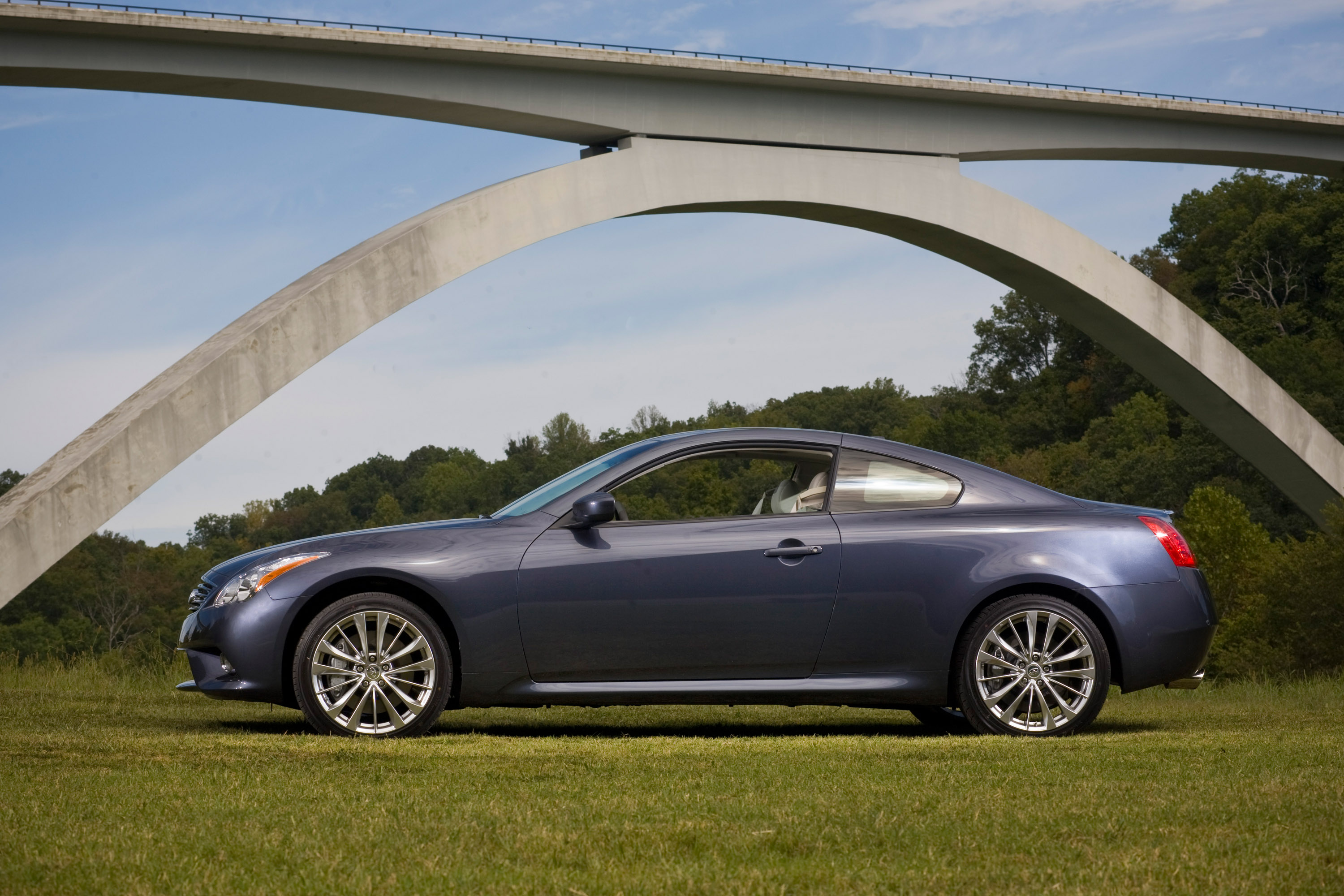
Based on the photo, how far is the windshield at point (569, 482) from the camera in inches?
269

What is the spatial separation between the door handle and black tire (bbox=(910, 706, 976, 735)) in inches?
47.5

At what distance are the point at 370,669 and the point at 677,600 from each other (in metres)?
1.42

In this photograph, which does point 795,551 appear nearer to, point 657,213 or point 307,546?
point 307,546

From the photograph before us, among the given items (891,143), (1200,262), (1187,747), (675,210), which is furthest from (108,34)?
(1200,262)

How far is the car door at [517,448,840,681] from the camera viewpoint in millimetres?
6543

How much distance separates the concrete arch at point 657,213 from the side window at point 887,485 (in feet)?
45.1

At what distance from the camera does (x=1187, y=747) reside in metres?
6.19

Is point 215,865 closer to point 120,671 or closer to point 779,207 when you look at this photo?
point 120,671

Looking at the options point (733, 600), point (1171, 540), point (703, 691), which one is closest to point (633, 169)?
point (1171, 540)

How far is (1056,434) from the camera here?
69688 millimetres

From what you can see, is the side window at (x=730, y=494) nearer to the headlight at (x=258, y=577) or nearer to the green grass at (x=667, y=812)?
the green grass at (x=667, y=812)

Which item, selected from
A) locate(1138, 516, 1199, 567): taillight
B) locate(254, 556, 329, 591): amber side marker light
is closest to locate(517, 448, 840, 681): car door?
locate(254, 556, 329, 591): amber side marker light

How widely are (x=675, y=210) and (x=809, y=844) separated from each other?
2229cm

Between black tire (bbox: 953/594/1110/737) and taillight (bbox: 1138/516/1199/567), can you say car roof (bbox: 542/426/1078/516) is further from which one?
black tire (bbox: 953/594/1110/737)
